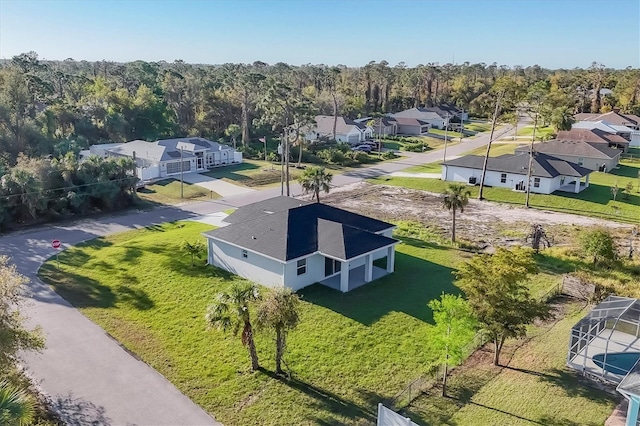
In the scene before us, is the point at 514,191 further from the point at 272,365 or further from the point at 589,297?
the point at 272,365

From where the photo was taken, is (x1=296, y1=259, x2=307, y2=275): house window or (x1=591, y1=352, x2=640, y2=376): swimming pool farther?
(x1=296, y1=259, x2=307, y2=275): house window

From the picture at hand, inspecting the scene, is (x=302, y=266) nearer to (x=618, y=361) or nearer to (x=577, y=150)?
(x=618, y=361)

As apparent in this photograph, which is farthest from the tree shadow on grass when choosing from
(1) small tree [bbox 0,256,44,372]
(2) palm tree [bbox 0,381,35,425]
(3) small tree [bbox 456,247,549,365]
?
(2) palm tree [bbox 0,381,35,425]

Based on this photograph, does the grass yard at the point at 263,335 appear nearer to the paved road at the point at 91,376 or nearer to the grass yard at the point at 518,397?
the paved road at the point at 91,376

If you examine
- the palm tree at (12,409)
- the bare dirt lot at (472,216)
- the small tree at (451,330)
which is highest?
the palm tree at (12,409)

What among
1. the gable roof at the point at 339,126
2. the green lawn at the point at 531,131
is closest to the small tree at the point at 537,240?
the gable roof at the point at 339,126

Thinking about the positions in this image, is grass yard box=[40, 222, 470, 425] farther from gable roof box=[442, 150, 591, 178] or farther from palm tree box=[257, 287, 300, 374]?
gable roof box=[442, 150, 591, 178]
